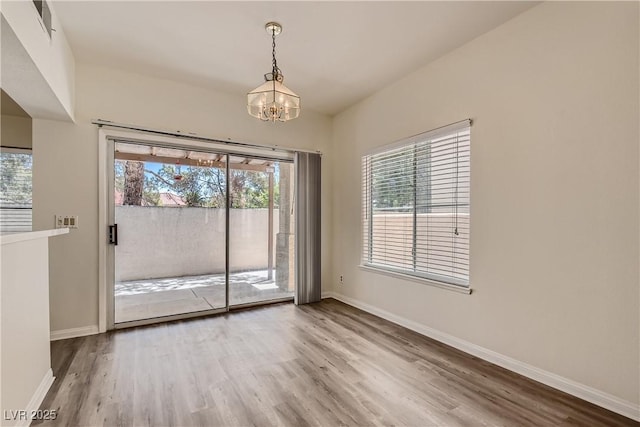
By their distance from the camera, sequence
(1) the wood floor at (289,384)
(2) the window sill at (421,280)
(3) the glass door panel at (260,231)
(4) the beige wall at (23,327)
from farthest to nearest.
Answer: (3) the glass door panel at (260,231)
(2) the window sill at (421,280)
(1) the wood floor at (289,384)
(4) the beige wall at (23,327)

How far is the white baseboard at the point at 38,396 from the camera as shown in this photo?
181 cm

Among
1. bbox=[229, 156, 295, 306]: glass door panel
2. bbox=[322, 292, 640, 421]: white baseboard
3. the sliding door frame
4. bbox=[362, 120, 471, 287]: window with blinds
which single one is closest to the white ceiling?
the sliding door frame

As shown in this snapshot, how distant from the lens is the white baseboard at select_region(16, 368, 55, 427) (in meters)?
1.81

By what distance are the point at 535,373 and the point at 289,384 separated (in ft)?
6.38

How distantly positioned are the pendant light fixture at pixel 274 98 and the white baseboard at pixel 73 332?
9.70 ft

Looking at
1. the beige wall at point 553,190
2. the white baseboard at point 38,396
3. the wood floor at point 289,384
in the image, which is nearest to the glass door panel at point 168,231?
the wood floor at point 289,384

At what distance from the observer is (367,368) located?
2582 millimetres

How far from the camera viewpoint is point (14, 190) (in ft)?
13.2

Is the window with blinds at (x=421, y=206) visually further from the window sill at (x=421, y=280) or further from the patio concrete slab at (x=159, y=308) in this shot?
the patio concrete slab at (x=159, y=308)

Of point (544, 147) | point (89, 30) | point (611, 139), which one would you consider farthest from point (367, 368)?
point (89, 30)

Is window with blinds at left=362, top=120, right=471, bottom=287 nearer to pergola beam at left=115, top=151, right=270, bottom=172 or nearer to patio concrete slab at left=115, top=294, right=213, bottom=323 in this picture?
pergola beam at left=115, top=151, right=270, bottom=172

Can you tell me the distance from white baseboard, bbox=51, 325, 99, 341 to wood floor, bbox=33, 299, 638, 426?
113mm

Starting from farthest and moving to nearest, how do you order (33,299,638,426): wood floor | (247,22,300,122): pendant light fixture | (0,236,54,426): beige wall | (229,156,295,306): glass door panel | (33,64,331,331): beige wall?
(229,156,295,306): glass door panel < (33,64,331,331): beige wall < (247,22,300,122): pendant light fixture < (33,299,638,426): wood floor < (0,236,54,426): beige wall

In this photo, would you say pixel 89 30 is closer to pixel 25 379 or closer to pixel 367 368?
pixel 25 379
